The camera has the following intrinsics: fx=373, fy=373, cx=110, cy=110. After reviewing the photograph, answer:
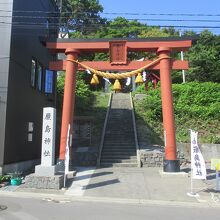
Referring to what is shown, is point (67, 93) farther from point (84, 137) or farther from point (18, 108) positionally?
point (84, 137)

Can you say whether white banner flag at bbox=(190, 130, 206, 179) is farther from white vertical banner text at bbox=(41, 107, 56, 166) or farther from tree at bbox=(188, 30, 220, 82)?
tree at bbox=(188, 30, 220, 82)

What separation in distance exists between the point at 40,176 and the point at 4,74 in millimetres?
5373

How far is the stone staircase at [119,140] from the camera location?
71.5ft

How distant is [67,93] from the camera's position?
18.6 metres

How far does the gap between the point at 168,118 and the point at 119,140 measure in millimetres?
7221

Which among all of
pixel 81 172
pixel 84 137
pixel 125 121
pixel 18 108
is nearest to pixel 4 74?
pixel 18 108

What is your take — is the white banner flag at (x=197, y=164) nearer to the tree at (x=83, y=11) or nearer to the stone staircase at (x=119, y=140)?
the stone staircase at (x=119, y=140)

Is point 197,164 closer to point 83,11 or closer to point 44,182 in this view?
point 44,182

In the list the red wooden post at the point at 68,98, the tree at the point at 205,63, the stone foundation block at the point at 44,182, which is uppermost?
the tree at the point at 205,63

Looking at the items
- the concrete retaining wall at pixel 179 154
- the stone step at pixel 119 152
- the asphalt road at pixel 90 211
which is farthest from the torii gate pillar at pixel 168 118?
the asphalt road at pixel 90 211

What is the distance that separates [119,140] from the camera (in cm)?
2495

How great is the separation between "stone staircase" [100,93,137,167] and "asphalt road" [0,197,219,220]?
8.97 m

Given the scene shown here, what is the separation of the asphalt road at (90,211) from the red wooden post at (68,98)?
5.52m

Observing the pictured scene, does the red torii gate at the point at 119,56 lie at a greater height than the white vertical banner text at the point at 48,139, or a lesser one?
greater
